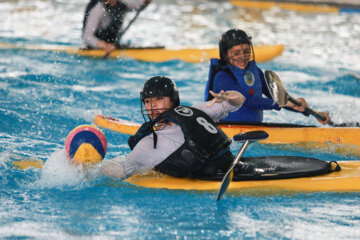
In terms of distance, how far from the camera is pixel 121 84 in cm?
758

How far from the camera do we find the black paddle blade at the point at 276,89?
15.4ft

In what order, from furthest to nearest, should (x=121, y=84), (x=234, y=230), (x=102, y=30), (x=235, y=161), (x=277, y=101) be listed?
(x=102, y=30) < (x=121, y=84) < (x=277, y=101) < (x=235, y=161) < (x=234, y=230)

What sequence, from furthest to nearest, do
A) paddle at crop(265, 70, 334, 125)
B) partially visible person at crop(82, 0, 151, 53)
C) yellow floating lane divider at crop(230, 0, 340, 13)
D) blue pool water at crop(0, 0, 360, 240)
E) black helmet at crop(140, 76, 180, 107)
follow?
yellow floating lane divider at crop(230, 0, 340, 13)
partially visible person at crop(82, 0, 151, 53)
paddle at crop(265, 70, 334, 125)
black helmet at crop(140, 76, 180, 107)
blue pool water at crop(0, 0, 360, 240)

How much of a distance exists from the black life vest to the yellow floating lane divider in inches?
549

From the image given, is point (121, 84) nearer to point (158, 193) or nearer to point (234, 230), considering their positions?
point (158, 193)

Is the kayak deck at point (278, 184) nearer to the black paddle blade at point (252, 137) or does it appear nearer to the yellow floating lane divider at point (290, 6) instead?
the black paddle blade at point (252, 137)

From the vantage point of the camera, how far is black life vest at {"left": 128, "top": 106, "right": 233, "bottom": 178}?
3.35 metres

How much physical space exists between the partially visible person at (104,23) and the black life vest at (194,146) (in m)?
4.76

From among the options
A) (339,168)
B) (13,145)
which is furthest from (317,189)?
(13,145)

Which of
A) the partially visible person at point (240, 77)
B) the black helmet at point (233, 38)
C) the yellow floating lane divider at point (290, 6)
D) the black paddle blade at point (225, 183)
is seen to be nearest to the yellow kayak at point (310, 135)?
the partially visible person at point (240, 77)

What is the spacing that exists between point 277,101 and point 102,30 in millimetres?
4258

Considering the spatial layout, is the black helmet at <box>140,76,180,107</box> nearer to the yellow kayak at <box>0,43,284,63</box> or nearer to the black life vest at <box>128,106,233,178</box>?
the black life vest at <box>128,106,233,178</box>

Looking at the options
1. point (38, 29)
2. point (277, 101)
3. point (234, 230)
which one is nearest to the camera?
point (234, 230)

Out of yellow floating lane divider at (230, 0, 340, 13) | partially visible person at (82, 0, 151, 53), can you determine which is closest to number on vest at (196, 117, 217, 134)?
partially visible person at (82, 0, 151, 53)
